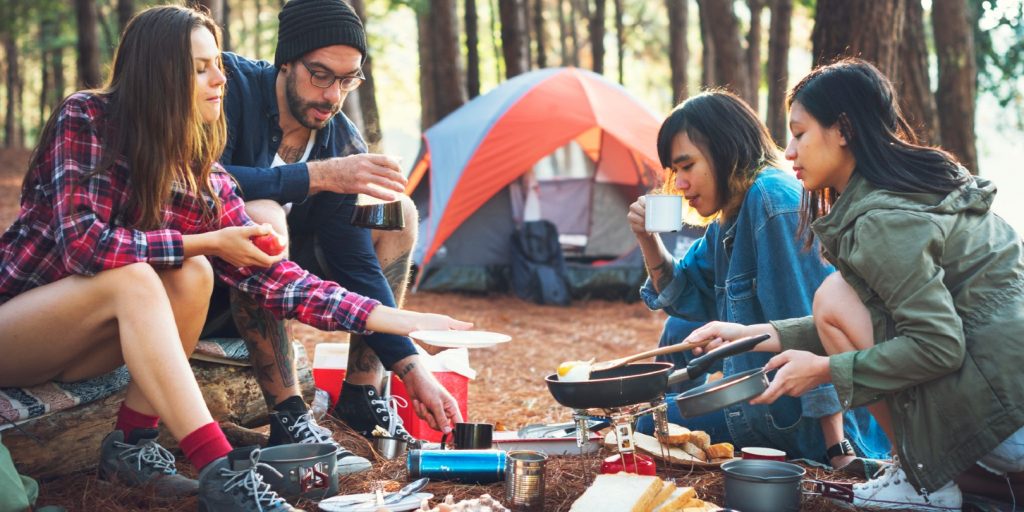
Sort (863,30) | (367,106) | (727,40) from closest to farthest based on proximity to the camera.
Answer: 1. (863,30)
2. (367,106)
3. (727,40)

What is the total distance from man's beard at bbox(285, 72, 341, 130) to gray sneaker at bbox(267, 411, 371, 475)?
1.09m

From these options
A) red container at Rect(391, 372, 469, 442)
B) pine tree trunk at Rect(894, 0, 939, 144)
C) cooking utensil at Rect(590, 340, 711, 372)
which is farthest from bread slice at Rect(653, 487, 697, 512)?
pine tree trunk at Rect(894, 0, 939, 144)

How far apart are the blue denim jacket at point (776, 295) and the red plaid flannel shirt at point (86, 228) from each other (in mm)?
1237

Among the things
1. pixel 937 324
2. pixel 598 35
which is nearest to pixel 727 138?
pixel 937 324

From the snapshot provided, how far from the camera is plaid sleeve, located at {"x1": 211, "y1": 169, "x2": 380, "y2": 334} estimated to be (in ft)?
8.64

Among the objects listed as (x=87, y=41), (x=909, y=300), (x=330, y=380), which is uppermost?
(x=87, y=41)

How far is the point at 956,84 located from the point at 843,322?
19.8ft

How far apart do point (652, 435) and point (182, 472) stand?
155cm

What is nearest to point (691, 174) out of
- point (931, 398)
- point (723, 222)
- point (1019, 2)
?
point (723, 222)

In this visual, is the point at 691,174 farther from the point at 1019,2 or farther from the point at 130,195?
the point at 1019,2

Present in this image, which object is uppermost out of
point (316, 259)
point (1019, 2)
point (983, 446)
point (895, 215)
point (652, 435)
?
point (1019, 2)

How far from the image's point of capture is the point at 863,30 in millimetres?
4809

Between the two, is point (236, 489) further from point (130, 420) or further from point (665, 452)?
point (665, 452)

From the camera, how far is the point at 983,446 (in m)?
2.18
